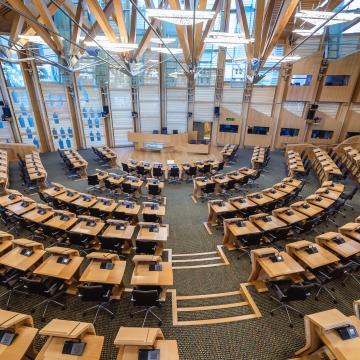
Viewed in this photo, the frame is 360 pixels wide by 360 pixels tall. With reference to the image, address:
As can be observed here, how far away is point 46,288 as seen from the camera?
4250mm

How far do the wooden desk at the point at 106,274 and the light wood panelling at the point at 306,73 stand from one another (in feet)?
61.1

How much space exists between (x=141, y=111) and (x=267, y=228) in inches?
621

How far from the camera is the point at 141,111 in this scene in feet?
61.2

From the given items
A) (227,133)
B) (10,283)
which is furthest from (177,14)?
(227,133)

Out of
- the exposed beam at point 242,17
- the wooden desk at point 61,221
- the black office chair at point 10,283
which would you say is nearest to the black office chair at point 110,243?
the wooden desk at point 61,221

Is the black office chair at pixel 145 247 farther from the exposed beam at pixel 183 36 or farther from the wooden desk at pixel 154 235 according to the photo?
the exposed beam at pixel 183 36

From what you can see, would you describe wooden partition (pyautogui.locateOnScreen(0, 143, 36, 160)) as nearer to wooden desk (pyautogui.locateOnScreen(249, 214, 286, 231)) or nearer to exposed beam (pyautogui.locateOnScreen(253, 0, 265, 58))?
exposed beam (pyautogui.locateOnScreen(253, 0, 265, 58))

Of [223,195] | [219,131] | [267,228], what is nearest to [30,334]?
[267,228]

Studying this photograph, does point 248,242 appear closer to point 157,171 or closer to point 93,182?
point 157,171

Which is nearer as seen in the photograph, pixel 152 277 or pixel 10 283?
pixel 152 277

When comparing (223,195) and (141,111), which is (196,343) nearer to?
(223,195)

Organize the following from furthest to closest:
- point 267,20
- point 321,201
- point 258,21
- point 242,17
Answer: point 242,17, point 267,20, point 258,21, point 321,201

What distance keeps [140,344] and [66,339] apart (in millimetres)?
1258

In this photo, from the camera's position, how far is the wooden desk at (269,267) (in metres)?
4.64
